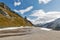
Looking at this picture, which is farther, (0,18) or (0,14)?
(0,14)

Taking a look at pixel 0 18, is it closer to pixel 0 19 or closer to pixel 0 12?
pixel 0 19

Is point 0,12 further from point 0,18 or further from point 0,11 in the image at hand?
point 0,18

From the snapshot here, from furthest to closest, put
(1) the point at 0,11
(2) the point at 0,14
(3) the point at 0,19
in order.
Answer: (1) the point at 0,11
(2) the point at 0,14
(3) the point at 0,19

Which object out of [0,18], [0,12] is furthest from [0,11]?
[0,18]

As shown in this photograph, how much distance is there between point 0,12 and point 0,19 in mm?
23469

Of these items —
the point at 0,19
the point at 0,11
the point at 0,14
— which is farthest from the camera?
the point at 0,11

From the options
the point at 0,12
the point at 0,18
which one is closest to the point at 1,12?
the point at 0,12

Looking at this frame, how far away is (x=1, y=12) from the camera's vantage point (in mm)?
163375

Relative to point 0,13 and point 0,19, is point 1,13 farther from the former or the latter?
point 0,19

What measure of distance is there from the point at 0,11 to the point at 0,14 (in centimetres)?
1091

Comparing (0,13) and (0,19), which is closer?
(0,19)

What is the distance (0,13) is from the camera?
6314 inches

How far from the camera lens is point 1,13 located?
16250 centimetres

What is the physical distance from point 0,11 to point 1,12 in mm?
2737
